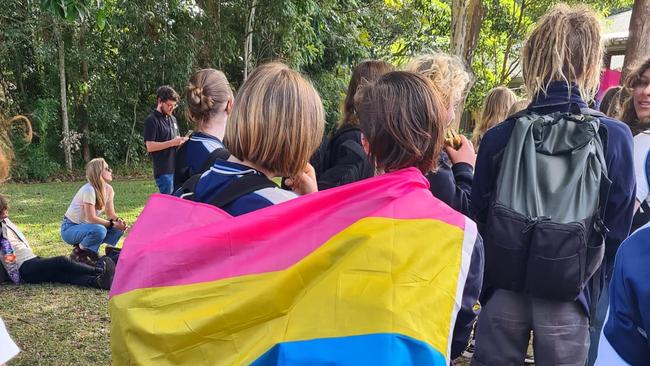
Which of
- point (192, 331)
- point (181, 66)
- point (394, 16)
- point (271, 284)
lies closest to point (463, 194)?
point (271, 284)

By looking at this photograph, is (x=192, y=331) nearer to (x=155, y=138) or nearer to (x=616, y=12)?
(x=155, y=138)

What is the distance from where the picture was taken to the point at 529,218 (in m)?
2.29

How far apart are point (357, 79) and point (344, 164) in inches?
17.9

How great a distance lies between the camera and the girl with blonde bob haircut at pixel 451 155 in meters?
2.51

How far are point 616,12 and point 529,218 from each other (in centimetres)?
2378

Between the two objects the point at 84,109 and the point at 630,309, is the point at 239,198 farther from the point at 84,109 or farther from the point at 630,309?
the point at 84,109

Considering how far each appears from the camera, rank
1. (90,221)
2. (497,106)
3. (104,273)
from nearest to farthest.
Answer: (497,106)
(104,273)
(90,221)

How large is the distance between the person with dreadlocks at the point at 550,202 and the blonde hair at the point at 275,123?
92 centimetres

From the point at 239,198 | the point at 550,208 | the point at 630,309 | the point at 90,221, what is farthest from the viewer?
the point at 90,221

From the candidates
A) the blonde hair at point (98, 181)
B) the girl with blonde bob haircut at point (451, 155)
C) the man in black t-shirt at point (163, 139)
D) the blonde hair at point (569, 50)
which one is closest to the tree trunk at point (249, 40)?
the man in black t-shirt at point (163, 139)

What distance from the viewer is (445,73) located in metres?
2.64

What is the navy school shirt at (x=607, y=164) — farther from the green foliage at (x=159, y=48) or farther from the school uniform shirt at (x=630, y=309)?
the green foliage at (x=159, y=48)

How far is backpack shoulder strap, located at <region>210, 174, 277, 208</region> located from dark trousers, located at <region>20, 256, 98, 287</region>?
427 cm

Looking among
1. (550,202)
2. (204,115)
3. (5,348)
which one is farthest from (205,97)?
(5,348)
